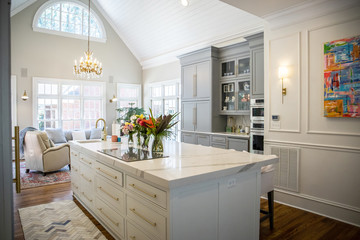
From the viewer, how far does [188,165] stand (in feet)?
6.55

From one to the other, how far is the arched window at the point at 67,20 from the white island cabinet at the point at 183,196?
6512 mm

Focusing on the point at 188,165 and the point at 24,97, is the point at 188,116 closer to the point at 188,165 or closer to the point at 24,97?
the point at 188,165

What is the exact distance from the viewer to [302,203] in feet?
11.3

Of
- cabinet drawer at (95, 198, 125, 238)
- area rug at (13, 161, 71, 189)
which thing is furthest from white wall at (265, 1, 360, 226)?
area rug at (13, 161, 71, 189)

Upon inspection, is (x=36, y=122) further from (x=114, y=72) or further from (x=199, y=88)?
(x=199, y=88)

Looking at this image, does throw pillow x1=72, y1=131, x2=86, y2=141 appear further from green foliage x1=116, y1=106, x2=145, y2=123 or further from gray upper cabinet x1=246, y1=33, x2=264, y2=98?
gray upper cabinet x1=246, y1=33, x2=264, y2=98

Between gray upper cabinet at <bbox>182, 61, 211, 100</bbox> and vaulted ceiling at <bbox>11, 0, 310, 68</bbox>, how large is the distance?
839 mm

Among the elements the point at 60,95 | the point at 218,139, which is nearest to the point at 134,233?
the point at 218,139

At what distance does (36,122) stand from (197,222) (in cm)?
708

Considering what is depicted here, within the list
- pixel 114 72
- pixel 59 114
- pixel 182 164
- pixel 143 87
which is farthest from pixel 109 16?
pixel 182 164

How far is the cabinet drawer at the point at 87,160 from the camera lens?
9.74ft

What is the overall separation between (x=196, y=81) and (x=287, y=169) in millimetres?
3097

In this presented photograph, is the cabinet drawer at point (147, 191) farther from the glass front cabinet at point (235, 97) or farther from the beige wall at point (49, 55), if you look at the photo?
the beige wall at point (49, 55)

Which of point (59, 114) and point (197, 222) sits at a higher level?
point (59, 114)
